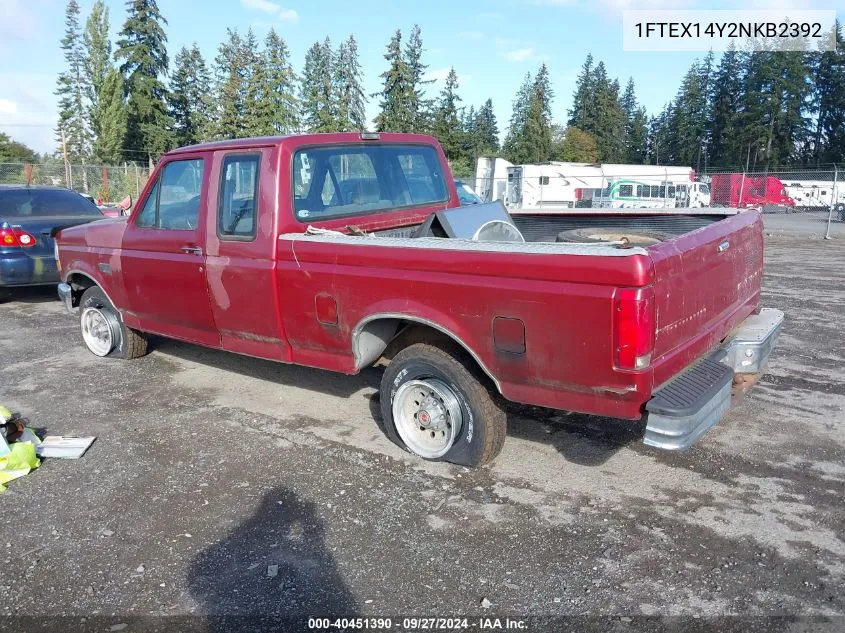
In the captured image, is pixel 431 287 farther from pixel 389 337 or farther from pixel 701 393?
pixel 701 393

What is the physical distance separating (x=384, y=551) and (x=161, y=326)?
3224 millimetres

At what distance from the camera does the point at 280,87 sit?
59.6 metres

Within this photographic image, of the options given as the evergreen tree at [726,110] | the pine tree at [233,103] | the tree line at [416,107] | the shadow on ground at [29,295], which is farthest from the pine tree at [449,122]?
the shadow on ground at [29,295]

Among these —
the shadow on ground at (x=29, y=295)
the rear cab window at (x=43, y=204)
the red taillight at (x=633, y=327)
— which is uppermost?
the rear cab window at (x=43, y=204)

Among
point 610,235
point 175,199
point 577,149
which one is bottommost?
point 610,235

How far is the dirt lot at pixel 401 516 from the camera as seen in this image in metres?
2.95

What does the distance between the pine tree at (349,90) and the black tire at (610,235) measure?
57.0 meters

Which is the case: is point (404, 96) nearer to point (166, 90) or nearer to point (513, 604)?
point (166, 90)

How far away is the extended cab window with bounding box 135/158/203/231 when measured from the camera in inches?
202

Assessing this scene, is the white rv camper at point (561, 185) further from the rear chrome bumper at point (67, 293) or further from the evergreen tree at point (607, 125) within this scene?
the evergreen tree at point (607, 125)

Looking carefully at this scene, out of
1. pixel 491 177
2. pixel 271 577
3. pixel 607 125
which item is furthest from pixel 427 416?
pixel 607 125

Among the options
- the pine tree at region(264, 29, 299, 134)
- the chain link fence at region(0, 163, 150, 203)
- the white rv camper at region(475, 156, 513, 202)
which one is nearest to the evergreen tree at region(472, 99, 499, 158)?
the pine tree at region(264, 29, 299, 134)

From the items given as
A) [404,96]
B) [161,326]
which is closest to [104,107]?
[404,96]

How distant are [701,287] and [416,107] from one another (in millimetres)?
56878
